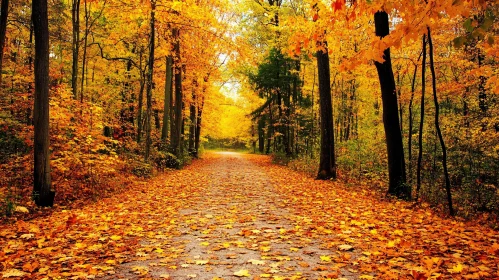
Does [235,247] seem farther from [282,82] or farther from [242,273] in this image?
[282,82]

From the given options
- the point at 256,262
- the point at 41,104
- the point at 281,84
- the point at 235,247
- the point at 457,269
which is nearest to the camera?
the point at 457,269

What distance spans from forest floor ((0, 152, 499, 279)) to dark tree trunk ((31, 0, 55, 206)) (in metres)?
0.93

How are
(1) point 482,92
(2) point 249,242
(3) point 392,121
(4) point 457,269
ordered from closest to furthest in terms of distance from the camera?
1. (4) point 457,269
2. (2) point 249,242
3. (3) point 392,121
4. (1) point 482,92

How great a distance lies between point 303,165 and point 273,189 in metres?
7.62

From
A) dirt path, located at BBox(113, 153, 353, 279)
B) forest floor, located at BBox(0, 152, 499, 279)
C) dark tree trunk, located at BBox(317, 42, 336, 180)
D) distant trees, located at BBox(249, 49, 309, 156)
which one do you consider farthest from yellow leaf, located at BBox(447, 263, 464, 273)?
distant trees, located at BBox(249, 49, 309, 156)

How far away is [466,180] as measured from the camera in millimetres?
11008

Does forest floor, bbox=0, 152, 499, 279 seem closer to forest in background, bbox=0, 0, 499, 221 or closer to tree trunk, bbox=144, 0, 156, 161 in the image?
forest in background, bbox=0, 0, 499, 221

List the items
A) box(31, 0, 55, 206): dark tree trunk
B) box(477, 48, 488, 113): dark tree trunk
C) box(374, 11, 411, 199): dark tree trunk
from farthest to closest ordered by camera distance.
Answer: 1. box(477, 48, 488, 113): dark tree trunk
2. box(374, 11, 411, 199): dark tree trunk
3. box(31, 0, 55, 206): dark tree trunk

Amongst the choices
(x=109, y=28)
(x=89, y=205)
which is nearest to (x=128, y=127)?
(x=109, y=28)

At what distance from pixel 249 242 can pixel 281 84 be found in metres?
19.9

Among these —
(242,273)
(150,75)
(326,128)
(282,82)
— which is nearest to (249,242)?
(242,273)

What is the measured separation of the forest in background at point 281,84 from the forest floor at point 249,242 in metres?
2.22

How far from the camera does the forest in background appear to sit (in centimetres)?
713

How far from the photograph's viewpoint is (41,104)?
7.64m
